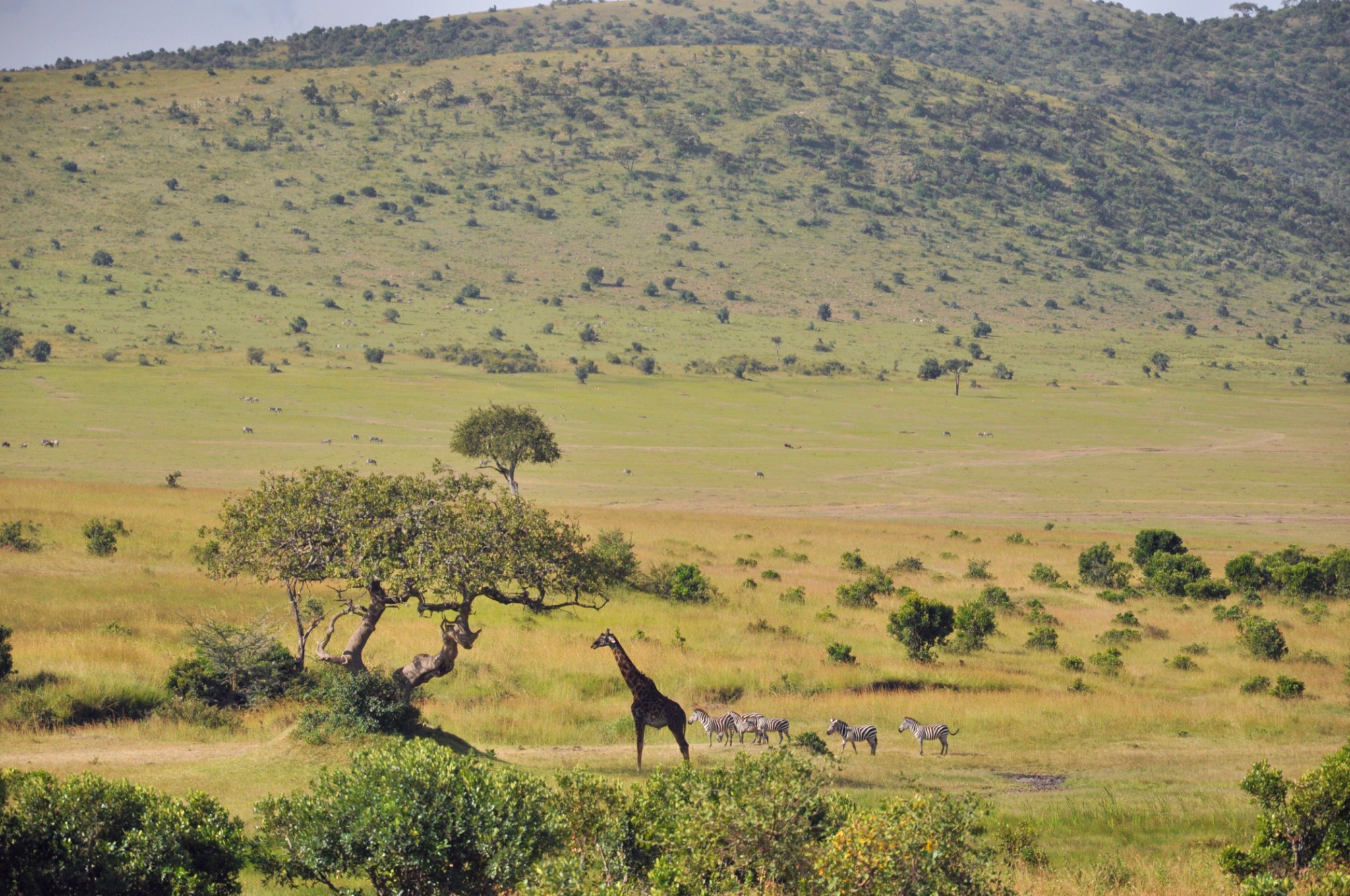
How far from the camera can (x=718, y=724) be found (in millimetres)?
21344

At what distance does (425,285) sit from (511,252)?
21084mm

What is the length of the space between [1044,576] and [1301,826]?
1281 inches

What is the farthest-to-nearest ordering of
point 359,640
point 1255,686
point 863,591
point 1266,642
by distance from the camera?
point 863,591 < point 1266,642 < point 1255,686 < point 359,640

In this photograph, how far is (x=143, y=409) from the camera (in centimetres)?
8594

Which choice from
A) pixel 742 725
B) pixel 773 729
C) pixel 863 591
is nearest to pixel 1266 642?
pixel 863 591

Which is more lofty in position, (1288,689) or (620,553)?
(620,553)

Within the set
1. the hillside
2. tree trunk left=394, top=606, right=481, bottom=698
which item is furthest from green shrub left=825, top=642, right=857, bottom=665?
the hillside

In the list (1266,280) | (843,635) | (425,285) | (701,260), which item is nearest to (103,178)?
(425,285)

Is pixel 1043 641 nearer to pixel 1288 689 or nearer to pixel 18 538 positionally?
pixel 1288 689

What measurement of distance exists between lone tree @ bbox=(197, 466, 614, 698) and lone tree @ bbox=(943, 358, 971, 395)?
103835 millimetres

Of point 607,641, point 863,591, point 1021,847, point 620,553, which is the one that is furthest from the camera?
point 863,591

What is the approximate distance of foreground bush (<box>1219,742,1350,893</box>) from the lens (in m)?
12.8

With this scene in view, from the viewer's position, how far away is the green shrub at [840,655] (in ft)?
95.8

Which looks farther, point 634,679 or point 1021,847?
point 634,679
